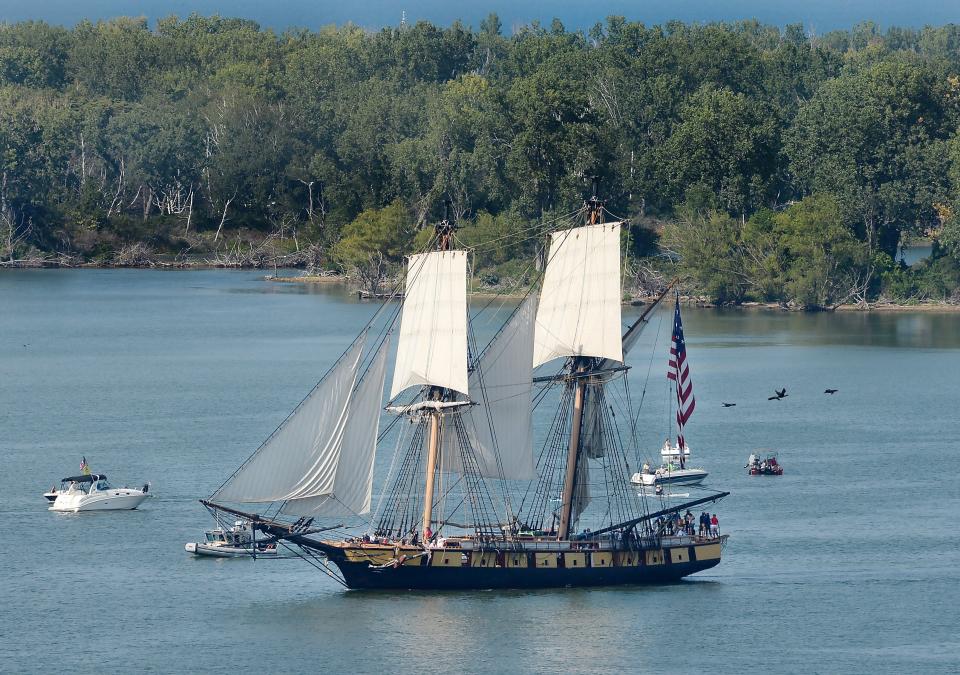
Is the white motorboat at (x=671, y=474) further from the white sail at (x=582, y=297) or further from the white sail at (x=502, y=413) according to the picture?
the white sail at (x=502, y=413)

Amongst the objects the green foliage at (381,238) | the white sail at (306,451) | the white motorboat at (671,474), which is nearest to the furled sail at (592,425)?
the white sail at (306,451)

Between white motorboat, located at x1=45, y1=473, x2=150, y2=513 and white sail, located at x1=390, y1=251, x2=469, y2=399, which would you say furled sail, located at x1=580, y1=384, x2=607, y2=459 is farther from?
white motorboat, located at x1=45, y1=473, x2=150, y2=513

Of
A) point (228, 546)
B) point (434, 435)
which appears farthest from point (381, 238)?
point (434, 435)

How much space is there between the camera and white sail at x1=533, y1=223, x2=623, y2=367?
69812mm

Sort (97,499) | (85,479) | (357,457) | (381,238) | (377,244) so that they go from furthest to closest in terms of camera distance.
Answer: (377,244), (381,238), (85,479), (97,499), (357,457)

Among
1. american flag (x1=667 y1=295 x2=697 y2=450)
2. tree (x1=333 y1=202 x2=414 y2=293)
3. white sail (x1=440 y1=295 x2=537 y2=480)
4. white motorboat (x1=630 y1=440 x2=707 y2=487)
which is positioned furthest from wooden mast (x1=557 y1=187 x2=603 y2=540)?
tree (x1=333 y1=202 x2=414 y2=293)

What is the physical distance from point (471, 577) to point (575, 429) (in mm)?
7608

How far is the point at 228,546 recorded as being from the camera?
70.7 m

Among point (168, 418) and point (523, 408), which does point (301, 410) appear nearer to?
point (523, 408)

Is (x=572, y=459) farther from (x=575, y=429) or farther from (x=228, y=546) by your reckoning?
(x=228, y=546)

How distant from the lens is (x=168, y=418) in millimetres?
102812

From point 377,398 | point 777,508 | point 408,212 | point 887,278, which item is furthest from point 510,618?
point 408,212

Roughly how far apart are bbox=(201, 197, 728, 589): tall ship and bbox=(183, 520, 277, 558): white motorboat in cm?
48

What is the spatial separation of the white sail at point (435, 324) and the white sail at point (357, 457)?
159 cm
